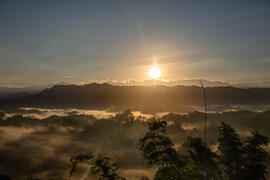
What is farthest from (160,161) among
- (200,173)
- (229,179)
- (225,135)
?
(229,179)

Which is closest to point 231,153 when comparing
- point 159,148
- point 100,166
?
point 159,148

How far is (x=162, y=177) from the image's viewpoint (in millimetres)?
11625

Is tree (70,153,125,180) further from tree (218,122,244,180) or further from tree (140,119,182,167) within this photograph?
tree (218,122,244,180)

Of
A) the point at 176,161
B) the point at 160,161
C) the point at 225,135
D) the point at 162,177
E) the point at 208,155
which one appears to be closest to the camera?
the point at 162,177

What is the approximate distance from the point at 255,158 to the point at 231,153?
11.2 feet

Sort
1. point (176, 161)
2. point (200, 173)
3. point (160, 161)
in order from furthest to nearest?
1. point (200, 173)
2. point (160, 161)
3. point (176, 161)

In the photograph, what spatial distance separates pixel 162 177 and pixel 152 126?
443cm

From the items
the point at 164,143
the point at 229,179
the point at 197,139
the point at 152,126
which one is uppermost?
the point at 152,126

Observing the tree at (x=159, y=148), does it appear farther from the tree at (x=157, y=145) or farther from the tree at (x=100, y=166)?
the tree at (x=100, y=166)

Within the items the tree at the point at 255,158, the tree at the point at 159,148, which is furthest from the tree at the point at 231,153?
the tree at the point at 159,148

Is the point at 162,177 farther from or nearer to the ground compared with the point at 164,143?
nearer to the ground

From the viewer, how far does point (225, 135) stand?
2544 centimetres

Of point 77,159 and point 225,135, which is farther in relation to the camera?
point 225,135

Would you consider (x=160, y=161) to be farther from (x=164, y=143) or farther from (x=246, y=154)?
(x=246, y=154)
